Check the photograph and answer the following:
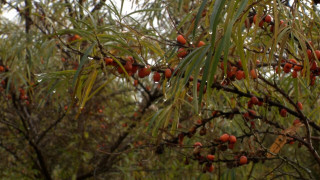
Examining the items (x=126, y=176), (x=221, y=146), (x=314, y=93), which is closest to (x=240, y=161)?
(x=221, y=146)

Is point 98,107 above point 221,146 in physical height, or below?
above

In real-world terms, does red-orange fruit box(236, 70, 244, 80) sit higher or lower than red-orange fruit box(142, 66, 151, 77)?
higher

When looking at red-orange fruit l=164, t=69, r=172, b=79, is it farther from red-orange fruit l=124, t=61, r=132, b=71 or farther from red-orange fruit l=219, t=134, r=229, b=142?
red-orange fruit l=219, t=134, r=229, b=142

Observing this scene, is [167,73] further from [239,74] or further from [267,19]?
[267,19]

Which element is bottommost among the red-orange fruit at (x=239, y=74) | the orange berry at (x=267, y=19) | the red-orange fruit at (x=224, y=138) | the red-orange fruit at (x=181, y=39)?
the red-orange fruit at (x=224, y=138)

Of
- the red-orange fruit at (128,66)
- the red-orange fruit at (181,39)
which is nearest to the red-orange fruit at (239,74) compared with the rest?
the red-orange fruit at (181,39)

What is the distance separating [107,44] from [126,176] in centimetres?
125

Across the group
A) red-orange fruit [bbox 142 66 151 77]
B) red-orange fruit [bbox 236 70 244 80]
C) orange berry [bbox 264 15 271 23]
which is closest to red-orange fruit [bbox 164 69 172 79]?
red-orange fruit [bbox 142 66 151 77]

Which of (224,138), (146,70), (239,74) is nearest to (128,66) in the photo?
(146,70)

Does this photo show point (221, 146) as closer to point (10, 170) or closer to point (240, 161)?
point (240, 161)

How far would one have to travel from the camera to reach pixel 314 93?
1.17 metres

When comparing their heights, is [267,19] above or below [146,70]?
above

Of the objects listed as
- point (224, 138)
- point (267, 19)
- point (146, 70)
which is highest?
point (267, 19)

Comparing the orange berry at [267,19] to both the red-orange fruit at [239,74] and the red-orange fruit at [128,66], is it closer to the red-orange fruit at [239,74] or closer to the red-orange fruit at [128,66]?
the red-orange fruit at [239,74]
